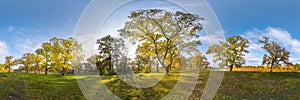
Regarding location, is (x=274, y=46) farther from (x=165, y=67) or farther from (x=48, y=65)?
(x=48, y=65)

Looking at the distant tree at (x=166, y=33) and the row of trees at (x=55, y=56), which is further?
the row of trees at (x=55, y=56)

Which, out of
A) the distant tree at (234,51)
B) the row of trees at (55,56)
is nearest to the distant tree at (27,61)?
the row of trees at (55,56)

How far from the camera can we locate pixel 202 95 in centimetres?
1855

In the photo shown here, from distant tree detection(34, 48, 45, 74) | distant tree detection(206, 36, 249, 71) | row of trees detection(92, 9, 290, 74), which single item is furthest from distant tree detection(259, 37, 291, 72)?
distant tree detection(34, 48, 45, 74)

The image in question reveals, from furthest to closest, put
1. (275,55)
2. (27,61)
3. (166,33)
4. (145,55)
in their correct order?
(27,61)
(275,55)
(166,33)
(145,55)

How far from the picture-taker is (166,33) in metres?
18.8

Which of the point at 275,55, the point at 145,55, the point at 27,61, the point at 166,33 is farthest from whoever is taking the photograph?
the point at 27,61

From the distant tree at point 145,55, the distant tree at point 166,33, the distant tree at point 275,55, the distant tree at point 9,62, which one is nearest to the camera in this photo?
the distant tree at point 145,55

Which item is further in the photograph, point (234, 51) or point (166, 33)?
point (234, 51)

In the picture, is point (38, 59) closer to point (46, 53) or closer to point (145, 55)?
point (46, 53)

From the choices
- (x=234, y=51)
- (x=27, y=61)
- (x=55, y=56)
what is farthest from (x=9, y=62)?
(x=234, y=51)

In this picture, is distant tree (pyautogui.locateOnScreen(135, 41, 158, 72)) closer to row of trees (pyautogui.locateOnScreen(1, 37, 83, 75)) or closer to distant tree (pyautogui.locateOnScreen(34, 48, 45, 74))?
row of trees (pyautogui.locateOnScreen(1, 37, 83, 75))

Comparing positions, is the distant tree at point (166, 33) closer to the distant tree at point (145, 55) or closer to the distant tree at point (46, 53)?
the distant tree at point (145, 55)

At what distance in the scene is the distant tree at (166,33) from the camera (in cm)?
1795
